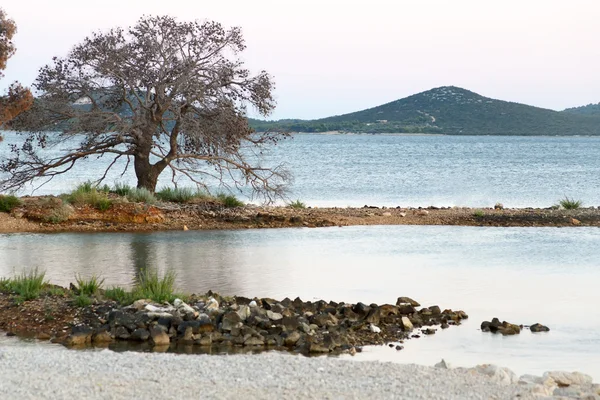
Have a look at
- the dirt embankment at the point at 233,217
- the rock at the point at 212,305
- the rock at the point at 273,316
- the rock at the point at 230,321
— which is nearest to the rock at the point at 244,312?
the rock at the point at 230,321

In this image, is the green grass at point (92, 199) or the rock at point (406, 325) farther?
the green grass at point (92, 199)

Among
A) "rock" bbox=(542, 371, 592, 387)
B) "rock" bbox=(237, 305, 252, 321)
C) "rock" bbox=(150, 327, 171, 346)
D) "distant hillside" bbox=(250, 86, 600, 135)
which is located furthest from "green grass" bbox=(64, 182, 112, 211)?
"distant hillside" bbox=(250, 86, 600, 135)

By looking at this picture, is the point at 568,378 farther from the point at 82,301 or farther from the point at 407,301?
the point at 82,301

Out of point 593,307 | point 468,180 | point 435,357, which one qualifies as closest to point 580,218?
point 593,307

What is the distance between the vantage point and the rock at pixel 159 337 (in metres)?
9.77

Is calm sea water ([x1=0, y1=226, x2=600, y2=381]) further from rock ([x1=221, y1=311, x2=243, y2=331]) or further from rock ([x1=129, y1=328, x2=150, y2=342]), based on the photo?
rock ([x1=129, y1=328, x2=150, y2=342])

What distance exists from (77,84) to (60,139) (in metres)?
1.49

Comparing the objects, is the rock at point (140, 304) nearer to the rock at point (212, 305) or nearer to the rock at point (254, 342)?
the rock at point (212, 305)

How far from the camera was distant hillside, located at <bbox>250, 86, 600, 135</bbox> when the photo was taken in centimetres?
13062

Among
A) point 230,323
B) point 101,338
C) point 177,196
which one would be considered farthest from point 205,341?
point 177,196

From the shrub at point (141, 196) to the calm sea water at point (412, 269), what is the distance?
6.91ft

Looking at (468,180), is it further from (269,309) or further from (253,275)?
(269,309)

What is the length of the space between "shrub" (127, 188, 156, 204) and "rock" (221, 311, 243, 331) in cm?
1239

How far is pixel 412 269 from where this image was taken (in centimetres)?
1524
